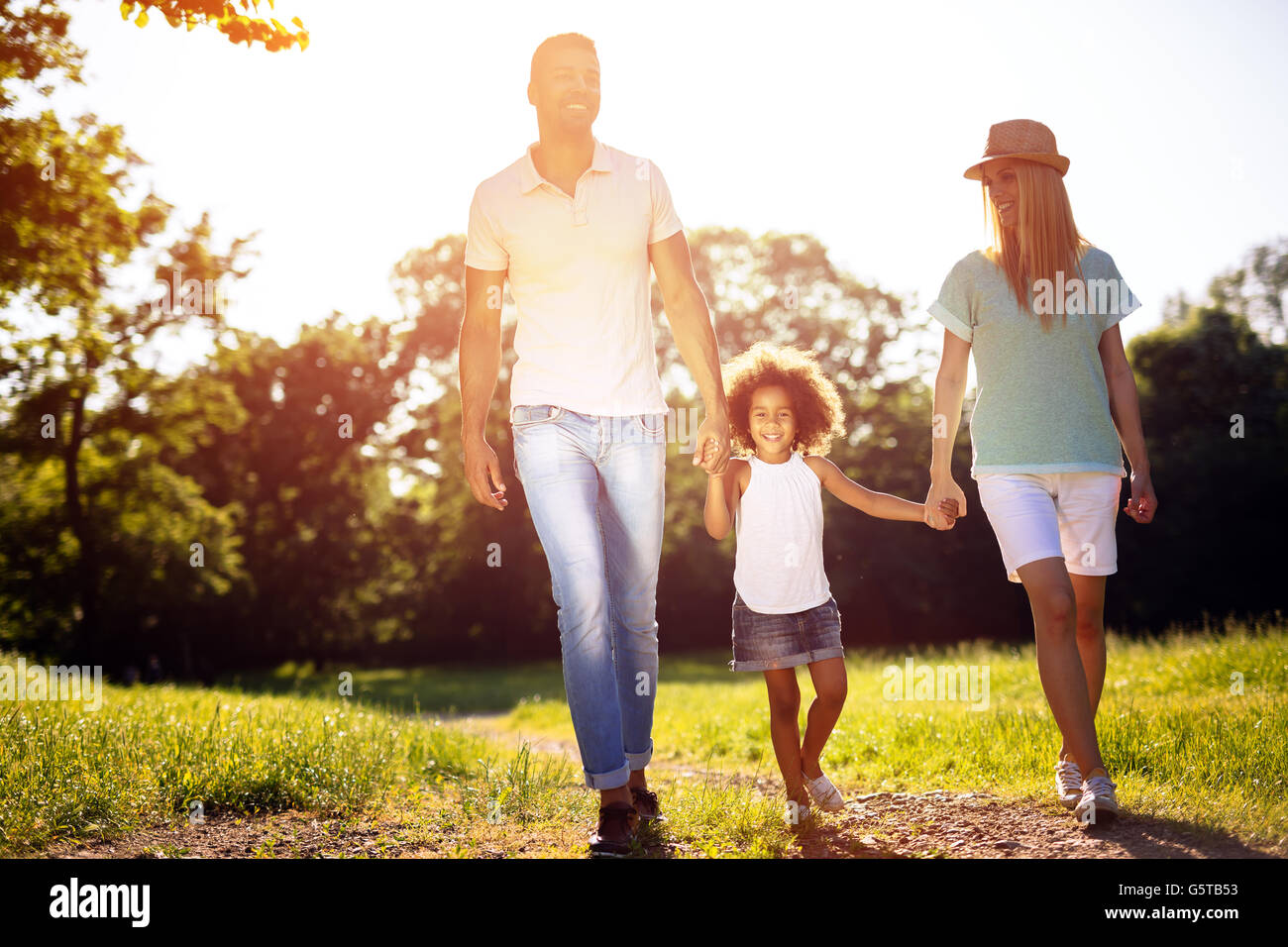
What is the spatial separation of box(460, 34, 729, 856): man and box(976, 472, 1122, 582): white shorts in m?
1.12

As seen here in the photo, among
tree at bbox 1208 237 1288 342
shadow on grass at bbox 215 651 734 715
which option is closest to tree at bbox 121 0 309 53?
shadow on grass at bbox 215 651 734 715

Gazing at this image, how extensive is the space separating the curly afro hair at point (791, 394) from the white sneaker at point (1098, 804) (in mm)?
1828

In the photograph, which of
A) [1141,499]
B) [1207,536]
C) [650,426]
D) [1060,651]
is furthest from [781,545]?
[1207,536]

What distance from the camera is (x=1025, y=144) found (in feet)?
14.3

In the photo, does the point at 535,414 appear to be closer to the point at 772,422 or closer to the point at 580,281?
the point at 580,281

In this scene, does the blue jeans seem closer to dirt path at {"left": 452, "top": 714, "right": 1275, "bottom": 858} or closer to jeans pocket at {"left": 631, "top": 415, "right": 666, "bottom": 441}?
jeans pocket at {"left": 631, "top": 415, "right": 666, "bottom": 441}

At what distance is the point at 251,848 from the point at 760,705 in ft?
21.3

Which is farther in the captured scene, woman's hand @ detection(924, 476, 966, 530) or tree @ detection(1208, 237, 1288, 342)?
tree @ detection(1208, 237, 1288, 342)

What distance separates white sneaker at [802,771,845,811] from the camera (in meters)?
4.27

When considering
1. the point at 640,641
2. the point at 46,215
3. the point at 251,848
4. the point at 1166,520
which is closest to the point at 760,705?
the point at 640,641

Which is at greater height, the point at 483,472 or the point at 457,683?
the point at 483,472

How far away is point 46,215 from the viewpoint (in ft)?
43.0

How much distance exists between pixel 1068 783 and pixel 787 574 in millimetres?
1325
